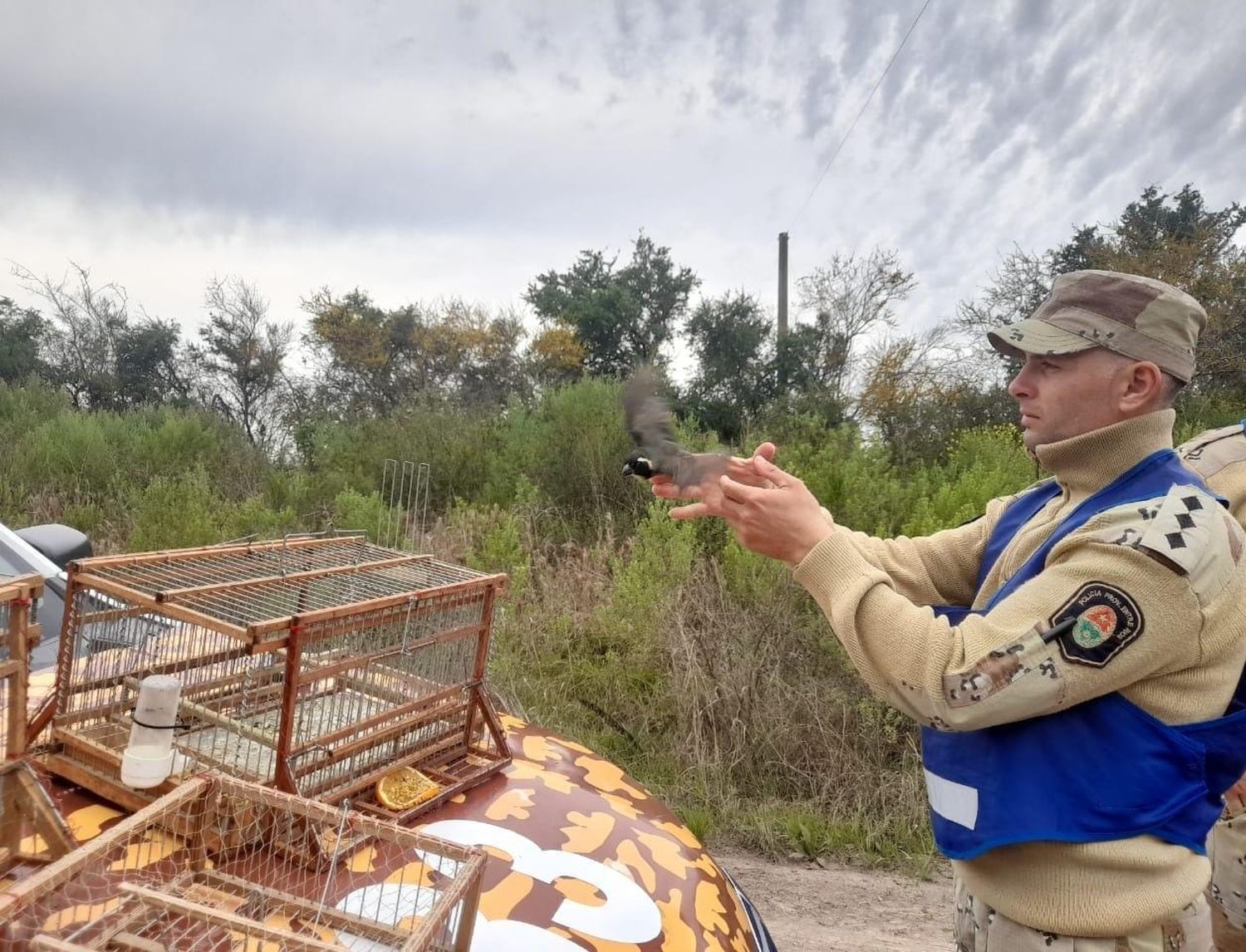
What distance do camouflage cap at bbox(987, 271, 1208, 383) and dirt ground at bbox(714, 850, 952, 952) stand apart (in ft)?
9.98

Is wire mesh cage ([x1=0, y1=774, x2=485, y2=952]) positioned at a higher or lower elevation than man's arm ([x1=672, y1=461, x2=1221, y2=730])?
lower

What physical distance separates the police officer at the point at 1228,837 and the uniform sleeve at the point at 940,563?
2.74 ft

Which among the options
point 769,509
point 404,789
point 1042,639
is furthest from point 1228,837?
point 404,789

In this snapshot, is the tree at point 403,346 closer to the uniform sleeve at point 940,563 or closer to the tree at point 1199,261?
the tree at point 1199,261

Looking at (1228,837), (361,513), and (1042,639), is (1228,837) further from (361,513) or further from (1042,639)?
(361,513)

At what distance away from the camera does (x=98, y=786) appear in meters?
1.56

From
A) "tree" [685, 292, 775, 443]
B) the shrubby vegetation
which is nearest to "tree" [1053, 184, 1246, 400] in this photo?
the shrubby vegetation

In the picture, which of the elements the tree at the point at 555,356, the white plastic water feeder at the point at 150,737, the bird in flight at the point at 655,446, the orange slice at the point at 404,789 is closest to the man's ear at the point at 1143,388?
the bird in flight at the point at 655,446

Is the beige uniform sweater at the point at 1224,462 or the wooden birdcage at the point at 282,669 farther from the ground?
the beige uniform sweater at the point at 1224,462

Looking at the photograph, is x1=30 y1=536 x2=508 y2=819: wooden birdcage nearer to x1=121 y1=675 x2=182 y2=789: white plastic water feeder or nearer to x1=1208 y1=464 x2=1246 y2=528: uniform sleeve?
x1=121 y1=675 x2=182 y2=789: white plastic water feeder

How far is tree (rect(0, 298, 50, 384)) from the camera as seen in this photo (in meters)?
19.5

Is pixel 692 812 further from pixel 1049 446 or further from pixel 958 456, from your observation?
pixel 958 456

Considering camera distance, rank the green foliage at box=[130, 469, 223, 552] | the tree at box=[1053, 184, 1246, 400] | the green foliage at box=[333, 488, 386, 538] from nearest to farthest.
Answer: the green foliage at box=[130, 469, 223, 552] < the green foliage at box=[333, 488, 386, 538] < the tree at box=[1053, 184, 1246, 400]

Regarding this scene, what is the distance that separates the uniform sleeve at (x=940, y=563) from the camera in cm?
222
